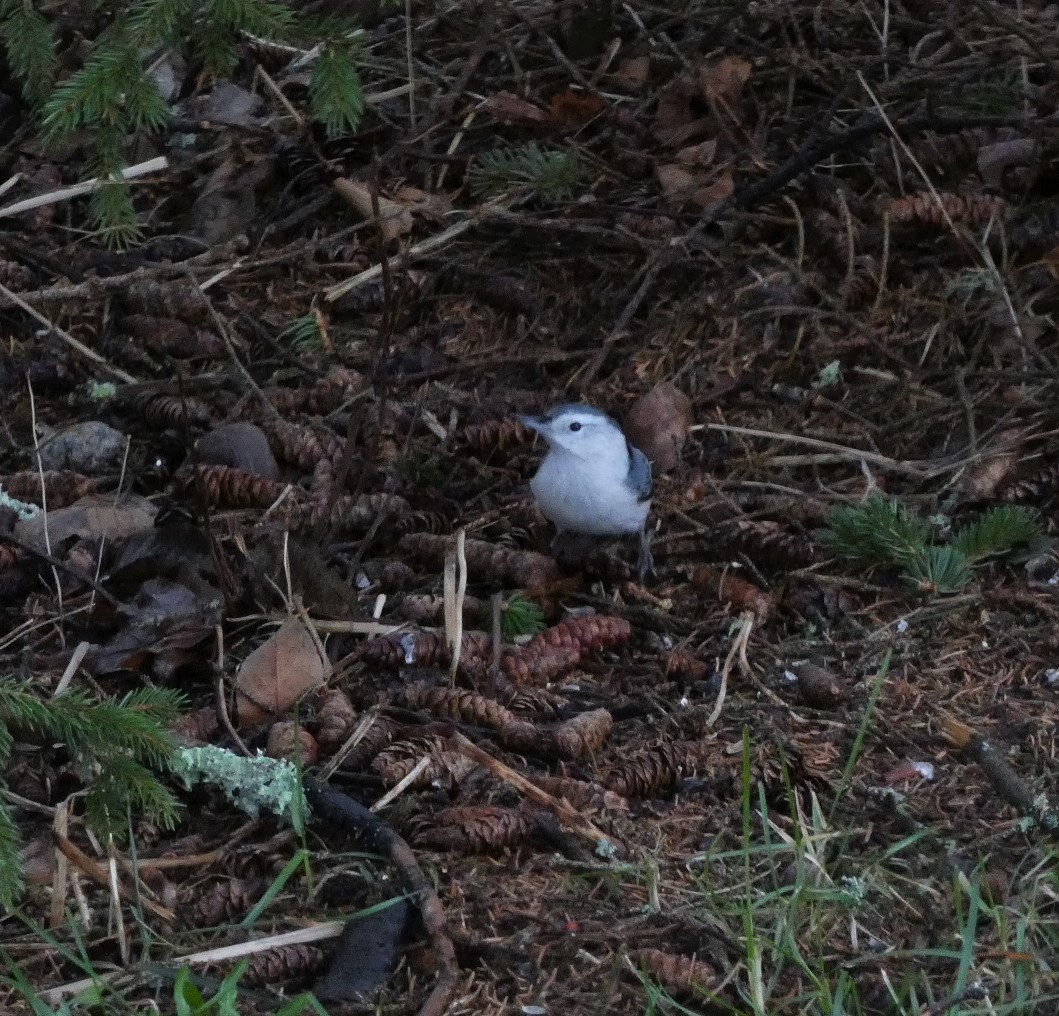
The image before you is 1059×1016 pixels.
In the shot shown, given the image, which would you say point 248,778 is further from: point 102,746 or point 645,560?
point 645,560

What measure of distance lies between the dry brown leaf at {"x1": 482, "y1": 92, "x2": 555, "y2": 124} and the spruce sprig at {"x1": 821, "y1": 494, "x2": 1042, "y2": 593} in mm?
2338

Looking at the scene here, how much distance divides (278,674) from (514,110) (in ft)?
9.62

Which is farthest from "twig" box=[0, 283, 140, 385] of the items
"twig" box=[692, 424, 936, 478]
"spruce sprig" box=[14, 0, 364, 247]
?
"twig" box=[692, 424, 936, 478]

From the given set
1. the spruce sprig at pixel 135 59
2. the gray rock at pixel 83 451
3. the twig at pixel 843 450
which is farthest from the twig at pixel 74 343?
the twig at pixel 843 450

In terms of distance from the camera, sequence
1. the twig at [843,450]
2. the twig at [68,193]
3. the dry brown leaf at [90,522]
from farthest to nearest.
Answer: the twig at [68,193] < the twig at [843,450] < the dry brown leaf at [90,522]

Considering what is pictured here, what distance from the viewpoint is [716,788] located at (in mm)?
3115

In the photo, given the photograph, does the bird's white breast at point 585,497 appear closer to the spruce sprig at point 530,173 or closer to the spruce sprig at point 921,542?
the spruce sprig at point 921,542

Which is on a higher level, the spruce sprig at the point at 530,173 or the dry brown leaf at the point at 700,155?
the spruce sprig at the point at 530,173

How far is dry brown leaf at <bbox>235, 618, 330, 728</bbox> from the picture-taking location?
3.31 metres

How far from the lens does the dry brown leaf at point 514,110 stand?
555 cm

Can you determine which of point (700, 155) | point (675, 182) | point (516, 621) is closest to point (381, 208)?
point (675, 182)

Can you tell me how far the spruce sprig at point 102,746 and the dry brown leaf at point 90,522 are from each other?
1.16 meters

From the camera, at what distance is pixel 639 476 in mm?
4262

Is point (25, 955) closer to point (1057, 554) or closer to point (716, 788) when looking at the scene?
point (716, 788)
